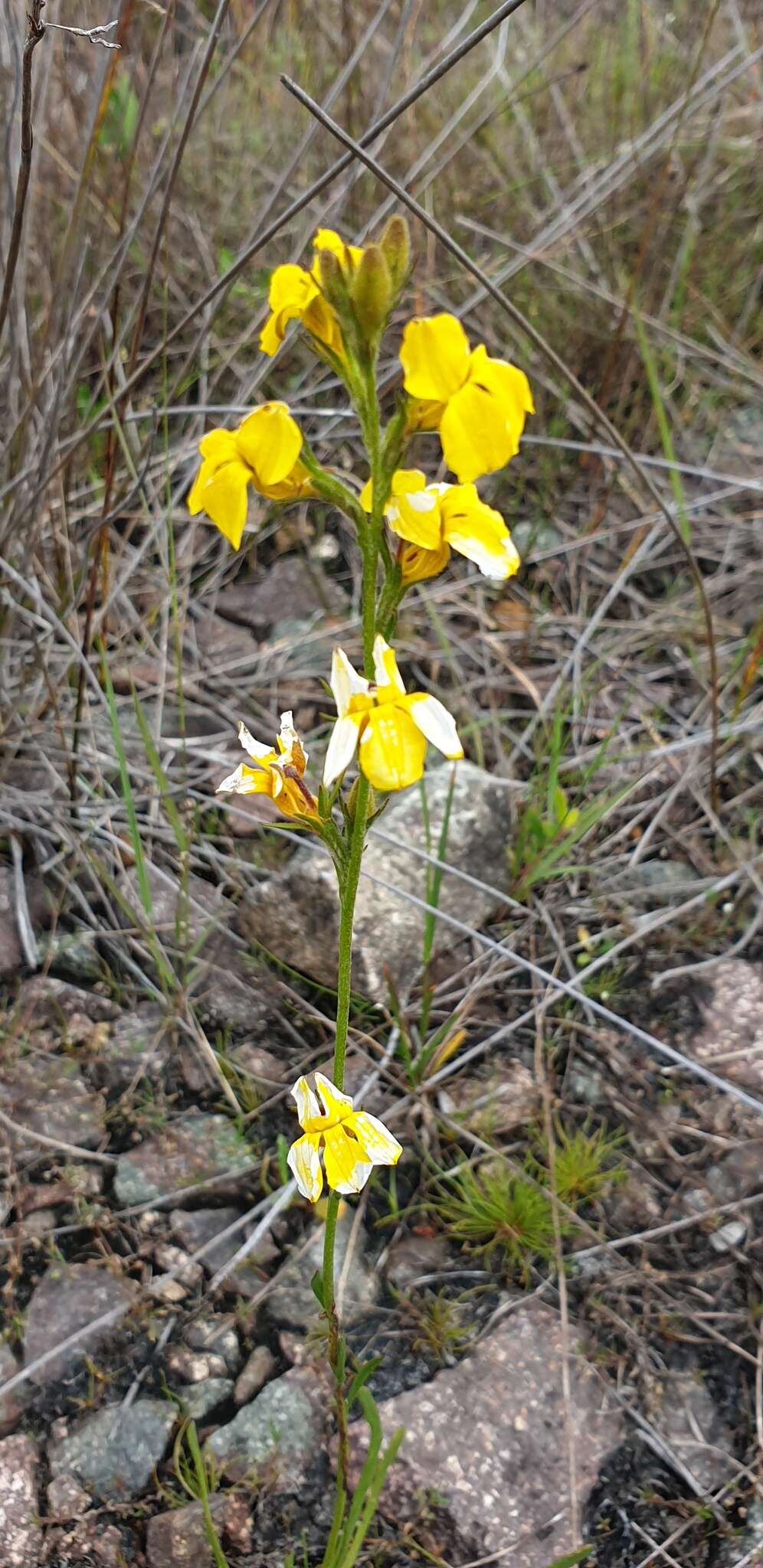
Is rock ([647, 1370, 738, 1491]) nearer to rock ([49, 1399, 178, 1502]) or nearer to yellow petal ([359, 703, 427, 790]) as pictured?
rock ([49, 1399, 178, 1502])

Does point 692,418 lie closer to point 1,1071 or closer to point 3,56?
point 3,56

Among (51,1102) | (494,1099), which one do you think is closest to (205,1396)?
(51,1102)

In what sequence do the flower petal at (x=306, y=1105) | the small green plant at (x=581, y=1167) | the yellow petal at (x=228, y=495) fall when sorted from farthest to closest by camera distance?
the small green plant at (x=581, y=1167), the flower petal at (x=306, y=1105), the yellow petal at (x=228, y=495)

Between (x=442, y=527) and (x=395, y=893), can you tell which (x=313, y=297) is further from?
(x=395, y=893)

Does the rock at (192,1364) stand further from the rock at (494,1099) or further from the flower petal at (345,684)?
the flower petal at (345,684)

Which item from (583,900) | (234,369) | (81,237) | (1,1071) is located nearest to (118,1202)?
(1,1071)

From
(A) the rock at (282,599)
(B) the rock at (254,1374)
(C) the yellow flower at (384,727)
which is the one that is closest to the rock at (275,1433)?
(B) the rock at (254,1374)
